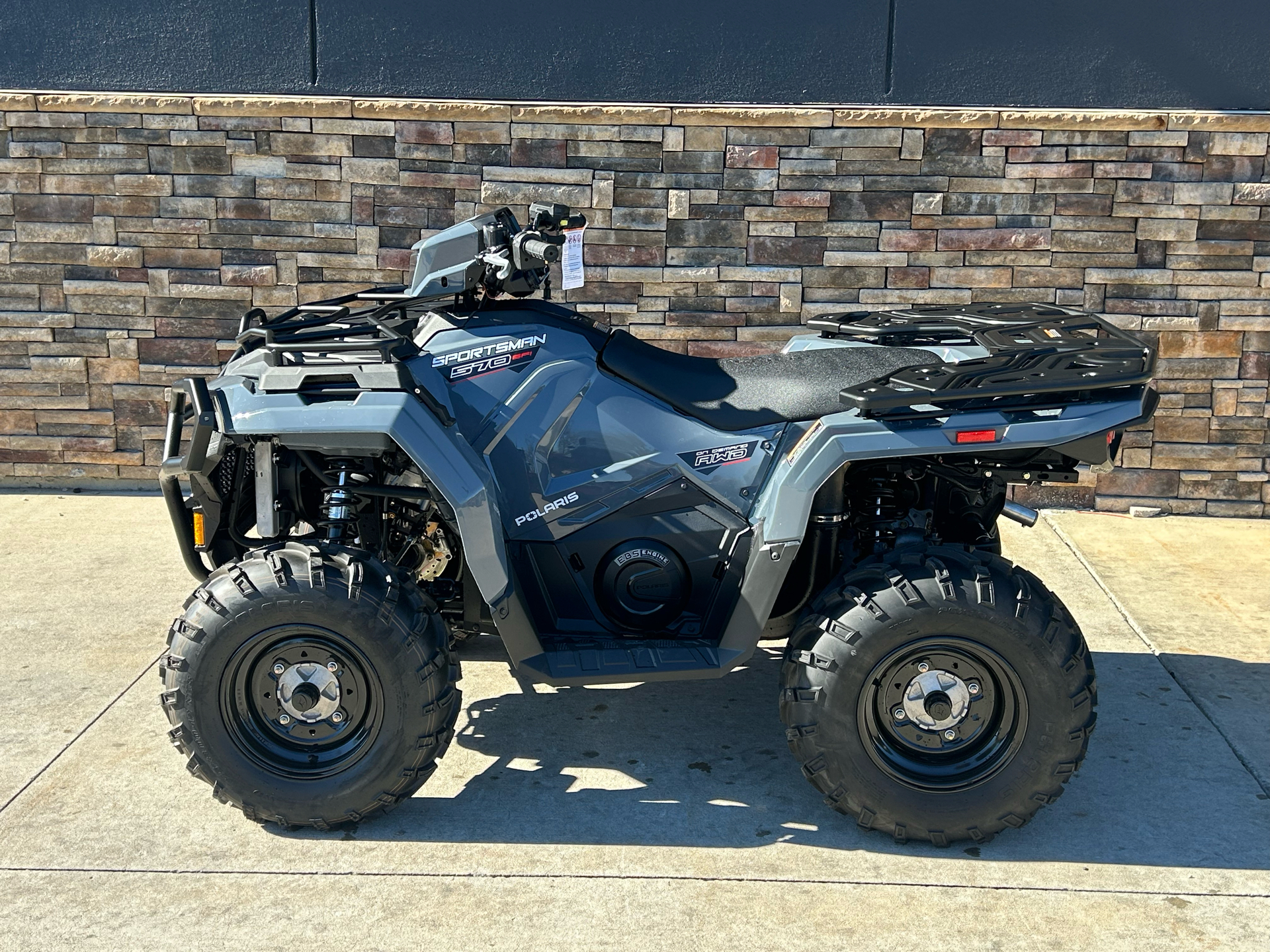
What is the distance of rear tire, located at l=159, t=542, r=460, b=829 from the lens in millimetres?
3572

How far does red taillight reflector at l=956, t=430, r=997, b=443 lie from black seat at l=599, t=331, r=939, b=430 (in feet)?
1.09

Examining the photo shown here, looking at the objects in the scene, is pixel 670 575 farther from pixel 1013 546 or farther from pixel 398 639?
pixel 1013 546

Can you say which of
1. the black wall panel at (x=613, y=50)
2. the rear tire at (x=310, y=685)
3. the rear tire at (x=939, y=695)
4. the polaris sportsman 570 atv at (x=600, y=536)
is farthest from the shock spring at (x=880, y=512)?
the black wall panel at (x=613, y=50)

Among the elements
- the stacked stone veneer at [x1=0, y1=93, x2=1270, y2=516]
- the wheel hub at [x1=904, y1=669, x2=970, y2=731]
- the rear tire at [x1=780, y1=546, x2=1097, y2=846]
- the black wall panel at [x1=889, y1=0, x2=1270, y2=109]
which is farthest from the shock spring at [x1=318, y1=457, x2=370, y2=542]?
the black wall panel at [x1=889, y1=0, x2=1270, y2=109]

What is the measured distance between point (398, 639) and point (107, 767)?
123 centimetres

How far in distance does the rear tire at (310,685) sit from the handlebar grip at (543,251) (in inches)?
41.1

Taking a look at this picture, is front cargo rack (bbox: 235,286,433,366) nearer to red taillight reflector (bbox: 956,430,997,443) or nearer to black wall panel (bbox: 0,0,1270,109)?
red taillight reflector (bbox: 956,430,997,443)

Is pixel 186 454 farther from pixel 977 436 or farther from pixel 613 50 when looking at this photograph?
pixel 613 50

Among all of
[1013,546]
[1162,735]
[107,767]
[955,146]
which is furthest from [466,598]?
[955,146]

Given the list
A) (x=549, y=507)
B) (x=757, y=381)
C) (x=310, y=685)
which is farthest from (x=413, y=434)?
(x=757, y=381)

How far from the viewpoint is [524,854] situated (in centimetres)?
358

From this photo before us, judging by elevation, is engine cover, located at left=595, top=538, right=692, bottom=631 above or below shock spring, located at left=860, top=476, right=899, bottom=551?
below

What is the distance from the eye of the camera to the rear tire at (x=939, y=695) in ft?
11.7

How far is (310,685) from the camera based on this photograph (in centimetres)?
366
